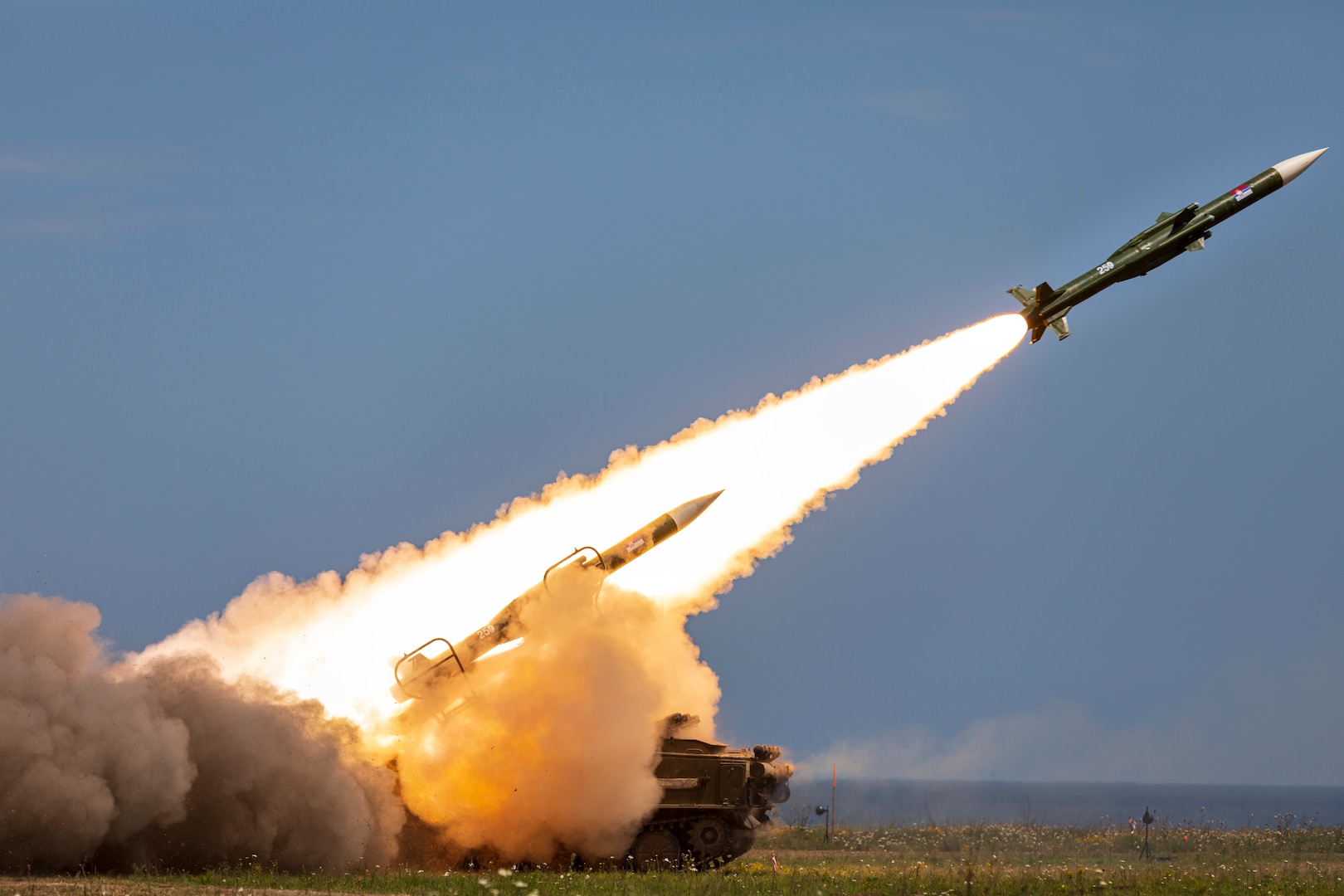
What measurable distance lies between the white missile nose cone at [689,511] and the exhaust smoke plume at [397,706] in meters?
0.79

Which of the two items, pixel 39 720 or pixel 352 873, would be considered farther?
pixel 352 873

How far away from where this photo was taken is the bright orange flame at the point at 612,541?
2558cm

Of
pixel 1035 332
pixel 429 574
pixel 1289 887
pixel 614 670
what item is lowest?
pixel 1289 887

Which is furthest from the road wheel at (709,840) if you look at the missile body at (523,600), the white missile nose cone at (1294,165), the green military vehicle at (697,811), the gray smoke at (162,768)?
the white missile nose cone at (1294,165)

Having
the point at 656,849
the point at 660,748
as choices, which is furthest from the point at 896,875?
the point at 660,748

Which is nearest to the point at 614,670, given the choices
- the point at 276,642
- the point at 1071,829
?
the point at 276,642

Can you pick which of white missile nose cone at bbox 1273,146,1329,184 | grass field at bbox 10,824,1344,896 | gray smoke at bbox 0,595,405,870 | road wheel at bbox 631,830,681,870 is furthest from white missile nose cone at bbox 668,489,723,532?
white missile nose cone at bbox 1273,146,1329,184

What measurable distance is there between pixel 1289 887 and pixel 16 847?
17.4 metres

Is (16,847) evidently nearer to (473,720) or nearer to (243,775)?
(243,775)

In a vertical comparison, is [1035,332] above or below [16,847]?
above

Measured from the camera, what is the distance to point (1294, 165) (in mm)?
26875

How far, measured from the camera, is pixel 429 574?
26.3 metres

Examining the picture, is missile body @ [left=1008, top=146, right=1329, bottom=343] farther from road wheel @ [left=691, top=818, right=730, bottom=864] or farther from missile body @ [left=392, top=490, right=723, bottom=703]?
road wheel @ [left=691, top=818, right=730, bottom=864]

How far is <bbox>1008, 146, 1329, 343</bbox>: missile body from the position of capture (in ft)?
87.4
